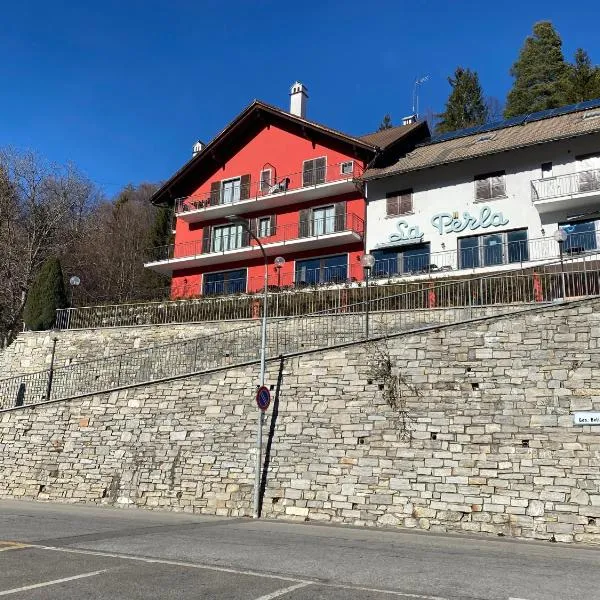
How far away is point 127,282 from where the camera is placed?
125ft

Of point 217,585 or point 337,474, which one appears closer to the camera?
point 217,585

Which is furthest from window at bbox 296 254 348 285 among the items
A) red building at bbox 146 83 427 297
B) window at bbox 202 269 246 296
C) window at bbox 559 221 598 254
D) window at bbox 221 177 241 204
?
window at bbox 559 221 598 254

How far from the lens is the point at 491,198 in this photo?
2472cm

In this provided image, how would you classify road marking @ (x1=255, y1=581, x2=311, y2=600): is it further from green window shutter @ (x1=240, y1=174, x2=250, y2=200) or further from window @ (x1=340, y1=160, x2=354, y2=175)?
green window shutter @ (x1=240, y1=174, x2=250, y2=200)

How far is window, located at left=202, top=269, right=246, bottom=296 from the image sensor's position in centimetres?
3003

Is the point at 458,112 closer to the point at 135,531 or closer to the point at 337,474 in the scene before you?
the point at 337,474

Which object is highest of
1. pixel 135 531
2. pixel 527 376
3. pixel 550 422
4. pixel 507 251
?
pixel 507 251

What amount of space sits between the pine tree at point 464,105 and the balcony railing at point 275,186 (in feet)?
64.9

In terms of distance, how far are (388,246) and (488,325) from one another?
1341 centimetres

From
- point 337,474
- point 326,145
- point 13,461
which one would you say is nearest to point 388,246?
point 326,145

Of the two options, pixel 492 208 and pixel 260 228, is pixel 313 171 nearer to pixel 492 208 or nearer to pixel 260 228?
pixel 260 228

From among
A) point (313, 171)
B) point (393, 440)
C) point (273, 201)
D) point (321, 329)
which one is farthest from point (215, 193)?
point (393, 440)

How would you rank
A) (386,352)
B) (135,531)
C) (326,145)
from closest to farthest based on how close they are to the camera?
(135,531) → (386,352) → (326,145)

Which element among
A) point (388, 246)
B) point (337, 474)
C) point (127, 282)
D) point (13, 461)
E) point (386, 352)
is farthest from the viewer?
point (127, 282)
